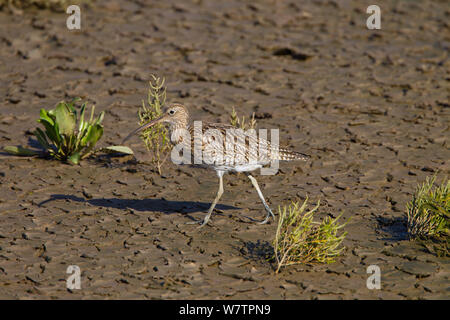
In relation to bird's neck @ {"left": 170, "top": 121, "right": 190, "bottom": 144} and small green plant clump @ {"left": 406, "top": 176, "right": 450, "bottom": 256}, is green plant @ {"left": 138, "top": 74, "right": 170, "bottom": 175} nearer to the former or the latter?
bird's neck @ {"left": 170, "top": 121, "right": 190, "bottom": 144}

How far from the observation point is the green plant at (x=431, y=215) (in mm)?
5914

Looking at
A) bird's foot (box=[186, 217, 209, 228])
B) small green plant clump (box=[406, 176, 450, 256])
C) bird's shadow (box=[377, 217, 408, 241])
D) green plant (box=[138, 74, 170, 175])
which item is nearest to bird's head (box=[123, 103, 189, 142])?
green plant (box=[138, 74, 170, 175])

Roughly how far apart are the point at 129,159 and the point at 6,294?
2814mm

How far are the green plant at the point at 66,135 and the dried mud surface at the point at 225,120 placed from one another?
13 centimetres

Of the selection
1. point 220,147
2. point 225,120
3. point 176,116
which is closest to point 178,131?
point 176,116

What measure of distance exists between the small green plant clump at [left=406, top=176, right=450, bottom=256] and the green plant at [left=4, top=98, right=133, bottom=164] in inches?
129

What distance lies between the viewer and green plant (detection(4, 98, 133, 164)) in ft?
24.2

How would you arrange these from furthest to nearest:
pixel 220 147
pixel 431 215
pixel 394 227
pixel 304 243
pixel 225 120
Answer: pixel 225 120
pixel 394 227
pixel 220 147
pixel 431 215
pixel 304 243

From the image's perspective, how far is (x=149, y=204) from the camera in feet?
22.3

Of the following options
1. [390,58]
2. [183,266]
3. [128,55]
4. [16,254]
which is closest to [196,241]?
[183,266]

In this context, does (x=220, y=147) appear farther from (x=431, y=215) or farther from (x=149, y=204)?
(x=431, y=215)

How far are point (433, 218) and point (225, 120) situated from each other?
11.2 ft

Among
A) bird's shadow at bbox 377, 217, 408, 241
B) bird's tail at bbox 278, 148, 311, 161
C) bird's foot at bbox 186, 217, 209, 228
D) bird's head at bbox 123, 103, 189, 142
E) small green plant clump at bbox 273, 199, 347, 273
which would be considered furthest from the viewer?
bird's head at bbox 123, 103, 189, 142

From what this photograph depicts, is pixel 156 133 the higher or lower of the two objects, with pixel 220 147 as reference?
higher
